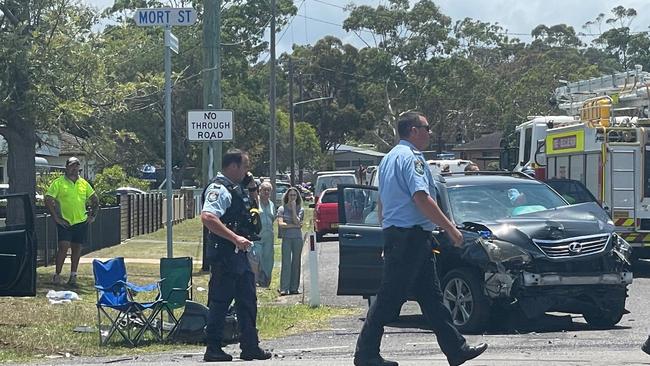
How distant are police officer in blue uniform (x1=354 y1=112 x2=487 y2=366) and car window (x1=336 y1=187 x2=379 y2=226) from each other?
422cm

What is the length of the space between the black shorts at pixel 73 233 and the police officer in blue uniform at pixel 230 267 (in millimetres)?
6432

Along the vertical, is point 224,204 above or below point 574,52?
below

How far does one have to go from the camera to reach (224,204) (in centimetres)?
906

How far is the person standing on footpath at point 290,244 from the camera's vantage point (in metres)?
16.2

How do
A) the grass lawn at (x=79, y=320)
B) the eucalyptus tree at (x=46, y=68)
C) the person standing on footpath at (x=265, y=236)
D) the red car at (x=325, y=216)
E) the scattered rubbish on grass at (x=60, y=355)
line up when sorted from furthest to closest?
the red car at (x=325, y=216) < the person standing on footpath at (x=265, y=236) < the eucalyptus tree at (x=46, y=68) < the grass lawn at (x=79, y=320) < the scattered rubbish on grass at (x=60, y=355)

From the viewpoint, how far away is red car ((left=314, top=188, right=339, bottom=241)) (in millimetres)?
30625

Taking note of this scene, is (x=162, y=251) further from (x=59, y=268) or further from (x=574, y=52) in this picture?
(x=574, y=52)

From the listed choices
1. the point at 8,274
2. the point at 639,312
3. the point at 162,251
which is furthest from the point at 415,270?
the point at 162,251

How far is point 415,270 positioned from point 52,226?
39.6 feet

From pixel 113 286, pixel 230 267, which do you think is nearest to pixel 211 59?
pixel 113 286

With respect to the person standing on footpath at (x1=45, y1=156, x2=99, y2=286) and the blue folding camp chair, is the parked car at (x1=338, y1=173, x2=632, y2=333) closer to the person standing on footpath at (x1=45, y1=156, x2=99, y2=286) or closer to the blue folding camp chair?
the blue folding camp chair

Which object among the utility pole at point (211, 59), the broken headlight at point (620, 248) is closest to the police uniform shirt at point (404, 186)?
the broken headlight at point (620, 248)

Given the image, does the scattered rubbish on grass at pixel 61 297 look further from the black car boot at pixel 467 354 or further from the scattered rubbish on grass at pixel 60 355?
the black car boot at pixel 467 354

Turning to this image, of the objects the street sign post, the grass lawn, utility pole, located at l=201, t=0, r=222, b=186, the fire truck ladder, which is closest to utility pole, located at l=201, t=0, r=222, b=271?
utility pole, located at l=201, t=0, r=222, b=186
